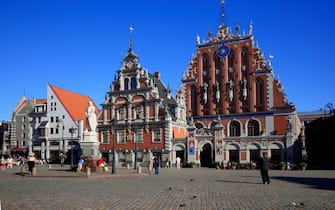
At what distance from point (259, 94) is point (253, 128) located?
190 inches

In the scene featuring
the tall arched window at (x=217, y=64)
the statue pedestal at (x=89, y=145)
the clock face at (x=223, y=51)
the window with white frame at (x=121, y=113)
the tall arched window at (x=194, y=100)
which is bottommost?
the statue pedestal at (x=89, y=145)

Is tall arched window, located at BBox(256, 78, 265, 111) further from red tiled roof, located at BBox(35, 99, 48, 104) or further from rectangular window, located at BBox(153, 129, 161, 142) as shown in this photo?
red tiled roof, located at BBox(35, 99, 48, 104)

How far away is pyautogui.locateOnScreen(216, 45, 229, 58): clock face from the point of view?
54375 mm

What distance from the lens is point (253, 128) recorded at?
1999 inches

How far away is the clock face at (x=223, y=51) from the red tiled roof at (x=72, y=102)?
94.6 feet

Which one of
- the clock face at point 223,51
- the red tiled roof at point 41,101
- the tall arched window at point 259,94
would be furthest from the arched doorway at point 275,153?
the red tiled roof at point 41,101

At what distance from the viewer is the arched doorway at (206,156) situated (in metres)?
50.0

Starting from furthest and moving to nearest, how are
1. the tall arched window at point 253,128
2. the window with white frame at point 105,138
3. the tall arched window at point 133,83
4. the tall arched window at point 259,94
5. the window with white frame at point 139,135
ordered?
the window with white frame at point 105,138, the tall arched window at point 133,83, the window with white frame at point 139,135, the tall arched window at point 259,94, the tall arched window at point 253,128

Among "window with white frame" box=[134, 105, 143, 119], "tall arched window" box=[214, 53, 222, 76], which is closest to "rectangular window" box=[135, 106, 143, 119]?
"window with white frame" box=[134, 105, 143, 119]

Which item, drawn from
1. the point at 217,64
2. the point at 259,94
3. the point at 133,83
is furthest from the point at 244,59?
the point at 133,83

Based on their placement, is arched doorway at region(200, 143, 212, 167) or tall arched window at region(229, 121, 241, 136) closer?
arched doorway at region(200, 143, 212, 167)

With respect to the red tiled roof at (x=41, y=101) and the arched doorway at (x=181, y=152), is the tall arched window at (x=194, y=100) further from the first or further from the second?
the red tiled roof at (x=41, y=101)

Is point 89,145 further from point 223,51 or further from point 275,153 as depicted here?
point 223,51

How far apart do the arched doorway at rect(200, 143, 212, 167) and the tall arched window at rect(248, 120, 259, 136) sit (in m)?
6.14
